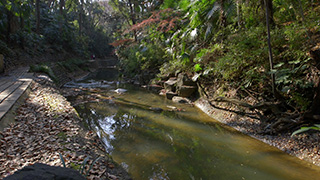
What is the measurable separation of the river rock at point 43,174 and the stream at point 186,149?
70.1 inches

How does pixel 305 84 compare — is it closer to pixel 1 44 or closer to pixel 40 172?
pixel 40 172

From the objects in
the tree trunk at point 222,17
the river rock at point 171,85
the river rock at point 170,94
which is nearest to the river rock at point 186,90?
the river rock at point 170,94

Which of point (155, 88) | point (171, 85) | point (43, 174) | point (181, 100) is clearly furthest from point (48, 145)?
point (155, 88)

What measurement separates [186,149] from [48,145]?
2.65 metres

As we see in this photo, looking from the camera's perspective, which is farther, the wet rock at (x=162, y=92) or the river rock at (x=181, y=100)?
the wet rock at (x=162, y=92)

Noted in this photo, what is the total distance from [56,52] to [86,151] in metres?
19.0

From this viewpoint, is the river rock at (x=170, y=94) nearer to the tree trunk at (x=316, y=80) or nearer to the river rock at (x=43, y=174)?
the tree trunk at (x=316, y=80)

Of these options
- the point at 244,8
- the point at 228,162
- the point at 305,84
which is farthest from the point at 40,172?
the point at 244,8

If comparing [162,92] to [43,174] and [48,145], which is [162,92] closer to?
[48,145]

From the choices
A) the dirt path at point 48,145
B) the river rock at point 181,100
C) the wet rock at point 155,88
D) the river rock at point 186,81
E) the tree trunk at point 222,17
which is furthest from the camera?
the wet rock at point 155,88

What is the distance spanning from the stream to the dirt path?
2.04 feet

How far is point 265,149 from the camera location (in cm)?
391

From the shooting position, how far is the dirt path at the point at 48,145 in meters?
2.41

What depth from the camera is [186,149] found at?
406cm
